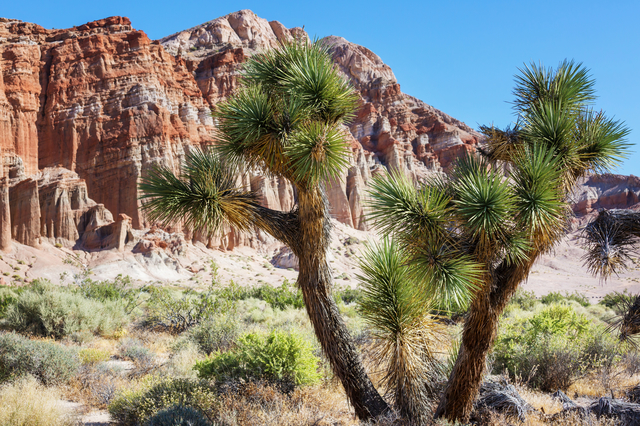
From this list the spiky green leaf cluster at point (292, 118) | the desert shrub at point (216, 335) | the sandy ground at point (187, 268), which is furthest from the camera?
the sandy ground at point (187, 268)

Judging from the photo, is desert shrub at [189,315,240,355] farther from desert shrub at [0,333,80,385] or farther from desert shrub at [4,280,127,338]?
desert shrub at [4,280,127,338]

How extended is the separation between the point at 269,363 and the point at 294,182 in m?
3.20

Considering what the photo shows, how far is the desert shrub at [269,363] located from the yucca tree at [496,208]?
243cm

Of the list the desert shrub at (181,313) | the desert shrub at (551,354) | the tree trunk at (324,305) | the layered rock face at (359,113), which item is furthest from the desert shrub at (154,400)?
the layered rock face at (359,113)

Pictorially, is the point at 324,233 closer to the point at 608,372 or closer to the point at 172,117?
the point at 608,372

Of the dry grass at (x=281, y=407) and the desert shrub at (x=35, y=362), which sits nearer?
the dry grass at (x=281, y=407)

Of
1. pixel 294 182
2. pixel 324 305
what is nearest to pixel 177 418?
pixel 324 305

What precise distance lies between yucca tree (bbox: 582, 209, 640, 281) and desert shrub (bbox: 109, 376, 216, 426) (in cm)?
542

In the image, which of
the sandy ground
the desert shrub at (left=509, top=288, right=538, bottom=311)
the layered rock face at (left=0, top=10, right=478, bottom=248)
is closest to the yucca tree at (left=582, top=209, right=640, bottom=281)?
the desert shrub at (left=509, top=288, right=538, bottom=311)

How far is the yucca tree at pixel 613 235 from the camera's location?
192 inches

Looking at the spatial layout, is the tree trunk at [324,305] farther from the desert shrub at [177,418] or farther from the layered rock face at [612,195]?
the layered rock face at [612,195]

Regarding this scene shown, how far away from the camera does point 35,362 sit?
7453 mm

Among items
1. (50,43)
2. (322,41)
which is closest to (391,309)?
(322,41)

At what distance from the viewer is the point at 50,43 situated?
5909cm
